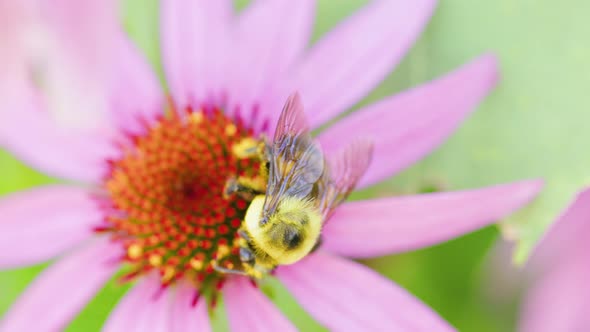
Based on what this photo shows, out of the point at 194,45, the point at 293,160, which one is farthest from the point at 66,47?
the point at 194,45

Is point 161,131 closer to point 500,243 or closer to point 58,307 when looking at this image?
point 58,307

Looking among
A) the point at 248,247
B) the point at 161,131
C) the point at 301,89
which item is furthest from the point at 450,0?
the point at 161,131

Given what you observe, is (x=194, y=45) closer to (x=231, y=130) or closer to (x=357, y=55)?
(x=231, y=130)

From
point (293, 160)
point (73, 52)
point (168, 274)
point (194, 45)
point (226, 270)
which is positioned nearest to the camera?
point (73, 52)

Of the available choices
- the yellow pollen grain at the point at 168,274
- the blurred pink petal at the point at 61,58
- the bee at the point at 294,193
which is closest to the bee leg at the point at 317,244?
the bee at the point at 294,193

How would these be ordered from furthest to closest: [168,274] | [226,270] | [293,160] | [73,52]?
1. [168,274]
2. [226,270]
3. [293,160]
4. [73,52]

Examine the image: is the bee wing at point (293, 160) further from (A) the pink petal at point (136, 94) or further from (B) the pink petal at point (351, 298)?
(A) the pink petal at point (136, 94)

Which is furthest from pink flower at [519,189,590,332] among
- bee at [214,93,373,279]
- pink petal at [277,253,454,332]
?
bee at [214,93,373,279]
